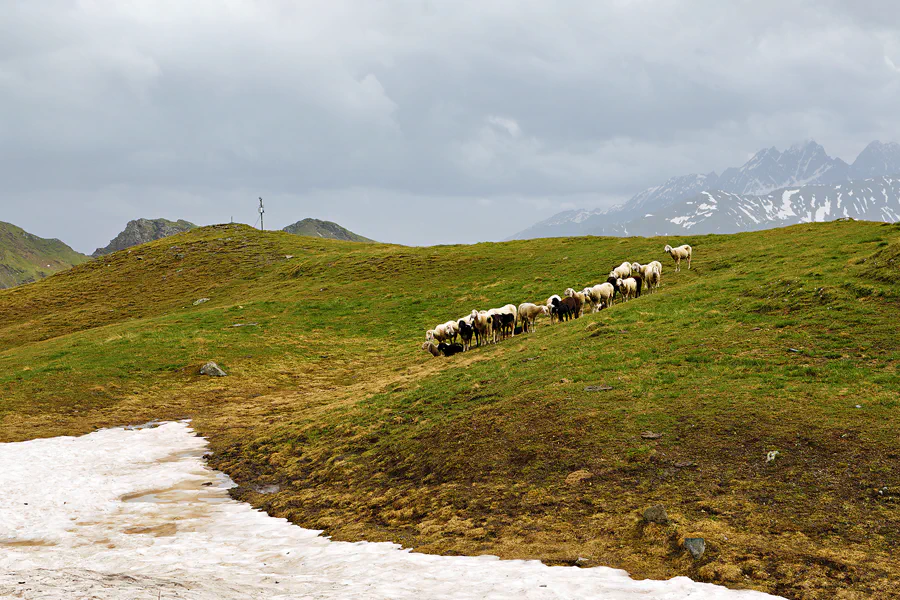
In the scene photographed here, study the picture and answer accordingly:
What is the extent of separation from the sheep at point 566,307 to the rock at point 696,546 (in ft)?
79.3

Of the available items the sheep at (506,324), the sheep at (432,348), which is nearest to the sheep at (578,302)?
the sheep at (506,324)

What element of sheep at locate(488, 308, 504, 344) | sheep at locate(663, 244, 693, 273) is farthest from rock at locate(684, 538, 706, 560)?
sheep at locate(663, 244, 693, 273)

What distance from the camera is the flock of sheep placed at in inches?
1262

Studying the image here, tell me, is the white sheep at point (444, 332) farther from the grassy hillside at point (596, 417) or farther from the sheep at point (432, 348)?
the grassy hillside at point (596, 417)

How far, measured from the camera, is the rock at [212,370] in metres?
34.8

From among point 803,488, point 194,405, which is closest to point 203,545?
point 803,488

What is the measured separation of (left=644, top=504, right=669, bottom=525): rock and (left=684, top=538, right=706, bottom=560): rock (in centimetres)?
84

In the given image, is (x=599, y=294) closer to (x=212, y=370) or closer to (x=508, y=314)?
(x=508, y=314)

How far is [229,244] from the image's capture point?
3676 inches

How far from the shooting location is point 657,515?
33.9ft

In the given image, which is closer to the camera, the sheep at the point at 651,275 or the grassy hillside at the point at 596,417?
the grassy hillside at the point at 596,417

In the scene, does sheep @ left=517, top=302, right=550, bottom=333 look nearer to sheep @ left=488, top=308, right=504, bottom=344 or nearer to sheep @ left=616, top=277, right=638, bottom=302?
sheep @ left=488, top=308, right=504, bottom=344

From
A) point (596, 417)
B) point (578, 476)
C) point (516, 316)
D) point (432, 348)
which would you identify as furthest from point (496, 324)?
point (578, 476)

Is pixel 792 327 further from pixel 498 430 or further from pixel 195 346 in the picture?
pixel 195 346
